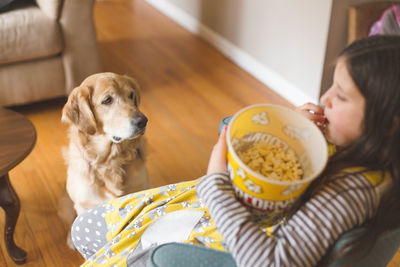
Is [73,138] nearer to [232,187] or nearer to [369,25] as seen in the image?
[232,187]

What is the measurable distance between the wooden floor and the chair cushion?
412mm

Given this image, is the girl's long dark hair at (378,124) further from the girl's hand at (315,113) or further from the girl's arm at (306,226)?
the girl's hand at (315,113)

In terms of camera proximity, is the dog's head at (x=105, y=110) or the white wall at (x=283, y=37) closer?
the dog's head at (x=105, y=110)

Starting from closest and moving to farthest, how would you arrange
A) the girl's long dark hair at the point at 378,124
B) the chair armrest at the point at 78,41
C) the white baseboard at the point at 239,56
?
the girl's long dark hair at the point at 378,124, the chair armrest at the point at 78,41, the white baseboard at the point at 239,56

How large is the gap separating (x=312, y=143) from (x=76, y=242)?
2.63ft

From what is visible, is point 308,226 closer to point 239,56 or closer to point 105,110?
point 105,110

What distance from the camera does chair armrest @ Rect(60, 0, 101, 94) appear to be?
2328 mm

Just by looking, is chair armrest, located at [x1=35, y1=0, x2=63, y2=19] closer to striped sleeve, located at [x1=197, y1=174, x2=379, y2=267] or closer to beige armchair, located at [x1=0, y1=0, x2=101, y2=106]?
beige armchair, located at [x1=0, y1=0, x2=101, y2=106]

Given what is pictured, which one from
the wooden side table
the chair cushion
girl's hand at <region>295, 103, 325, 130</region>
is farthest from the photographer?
the chair cushion

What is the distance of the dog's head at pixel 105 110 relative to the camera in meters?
1.46

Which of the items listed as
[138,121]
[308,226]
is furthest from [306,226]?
[138,121]

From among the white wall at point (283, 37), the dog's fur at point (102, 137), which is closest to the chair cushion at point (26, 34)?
the dog's fur at point (102, 137)

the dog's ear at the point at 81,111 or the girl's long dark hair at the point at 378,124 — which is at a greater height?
the girl's long dark hair at the point at 378,124

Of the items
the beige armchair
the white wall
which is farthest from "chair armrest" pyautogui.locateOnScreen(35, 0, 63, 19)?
the white wall
